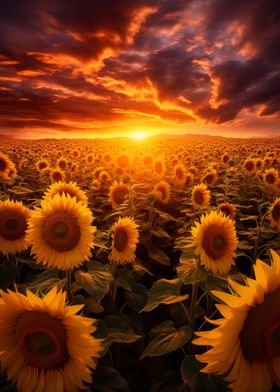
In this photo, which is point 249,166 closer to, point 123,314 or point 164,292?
point 123,314

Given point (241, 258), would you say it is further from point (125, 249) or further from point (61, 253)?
point (61, 253)

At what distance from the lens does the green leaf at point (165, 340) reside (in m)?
2.46

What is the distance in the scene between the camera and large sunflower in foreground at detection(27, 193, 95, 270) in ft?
8.85

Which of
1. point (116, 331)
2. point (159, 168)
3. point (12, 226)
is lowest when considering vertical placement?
point (116, 331)

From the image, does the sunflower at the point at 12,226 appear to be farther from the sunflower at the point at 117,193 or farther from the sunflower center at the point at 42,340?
the sunflower at the point at 117,193

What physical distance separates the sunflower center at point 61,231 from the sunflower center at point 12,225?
916 mm

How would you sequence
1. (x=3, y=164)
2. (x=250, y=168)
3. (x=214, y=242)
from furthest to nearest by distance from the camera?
(x=250, y=168), (x=3, y=164), (x=214, y=242)

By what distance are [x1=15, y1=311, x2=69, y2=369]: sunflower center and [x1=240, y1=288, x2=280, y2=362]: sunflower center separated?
1.05 m

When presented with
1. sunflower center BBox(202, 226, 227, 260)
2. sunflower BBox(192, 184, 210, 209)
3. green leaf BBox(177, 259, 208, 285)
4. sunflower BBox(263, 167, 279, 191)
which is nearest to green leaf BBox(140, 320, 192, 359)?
green leaf BBox(177, 259, 208, 285)

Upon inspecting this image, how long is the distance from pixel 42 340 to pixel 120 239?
213 centimetres

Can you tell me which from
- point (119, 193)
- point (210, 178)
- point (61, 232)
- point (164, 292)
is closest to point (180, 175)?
point (210, 178)

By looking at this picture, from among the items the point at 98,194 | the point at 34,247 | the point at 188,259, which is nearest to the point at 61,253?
the point at 34,247

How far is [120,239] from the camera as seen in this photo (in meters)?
3.73

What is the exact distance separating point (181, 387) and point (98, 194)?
6.84 meters
